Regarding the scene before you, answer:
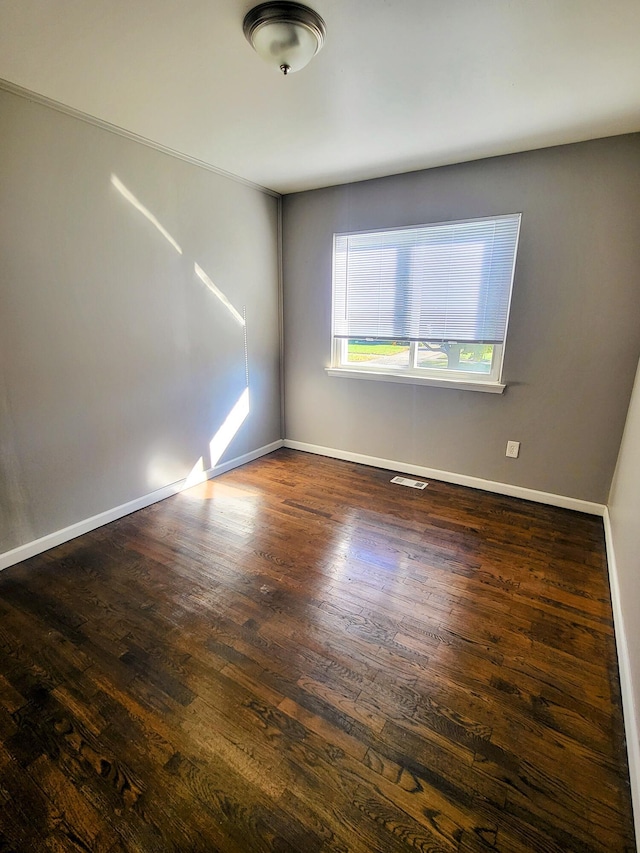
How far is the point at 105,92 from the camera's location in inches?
77.7

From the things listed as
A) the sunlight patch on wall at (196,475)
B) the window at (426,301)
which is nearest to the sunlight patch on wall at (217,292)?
the window at (426,301)

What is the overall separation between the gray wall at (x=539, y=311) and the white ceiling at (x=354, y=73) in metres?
0.25

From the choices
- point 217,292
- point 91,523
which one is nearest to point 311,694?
point 91,523

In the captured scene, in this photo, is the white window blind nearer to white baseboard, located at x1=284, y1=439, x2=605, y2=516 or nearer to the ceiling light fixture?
white baseboard, located at x1=284, y1=439, x2=605, y2=516

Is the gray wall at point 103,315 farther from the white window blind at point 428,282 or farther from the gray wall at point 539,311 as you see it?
the gray wall at point 539,311

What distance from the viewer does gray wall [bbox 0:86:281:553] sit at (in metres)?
2.10

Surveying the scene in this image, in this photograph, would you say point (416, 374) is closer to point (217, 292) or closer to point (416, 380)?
point (416, 380)

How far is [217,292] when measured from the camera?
3.25 m

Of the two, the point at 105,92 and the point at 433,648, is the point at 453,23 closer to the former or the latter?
the point at 105,92

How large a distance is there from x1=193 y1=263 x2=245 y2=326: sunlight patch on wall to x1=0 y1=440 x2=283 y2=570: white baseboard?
129cm

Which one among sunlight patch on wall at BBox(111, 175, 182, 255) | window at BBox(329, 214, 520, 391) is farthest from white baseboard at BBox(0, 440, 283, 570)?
sunlight patch on wall at BBox(111, 175, 182, 255)

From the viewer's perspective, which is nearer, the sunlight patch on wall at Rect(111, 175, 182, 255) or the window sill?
the sunlight patch on wall at Rect(111, 175, 182, 255)

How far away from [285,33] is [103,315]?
5.74 ft

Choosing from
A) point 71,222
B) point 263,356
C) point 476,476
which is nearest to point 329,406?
point 263,356
